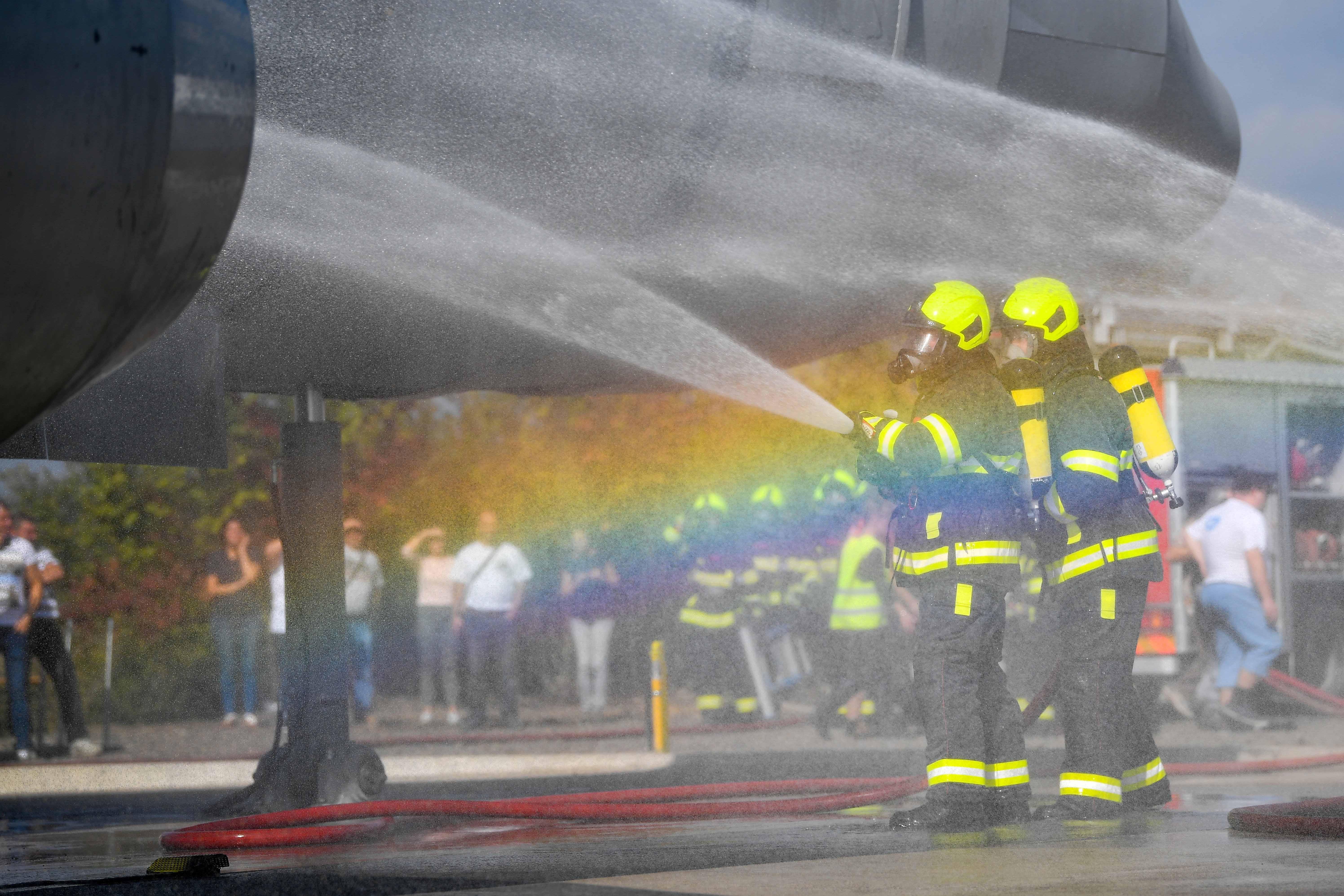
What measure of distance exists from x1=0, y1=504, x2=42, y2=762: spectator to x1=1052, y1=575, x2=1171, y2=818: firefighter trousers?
7155 mm

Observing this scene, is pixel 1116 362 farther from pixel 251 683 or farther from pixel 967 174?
pixel 251 683

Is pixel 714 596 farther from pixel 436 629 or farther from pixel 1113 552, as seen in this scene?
pixel 1113 552

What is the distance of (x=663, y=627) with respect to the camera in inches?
592

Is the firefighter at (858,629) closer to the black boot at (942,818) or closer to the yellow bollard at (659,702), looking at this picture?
the yellow bollard at (659,702)

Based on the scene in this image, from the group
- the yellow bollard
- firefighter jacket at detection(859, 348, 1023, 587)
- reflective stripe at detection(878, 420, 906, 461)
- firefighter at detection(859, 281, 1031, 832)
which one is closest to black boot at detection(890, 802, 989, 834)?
firefighter at detection(859, 281, 1031, 832)

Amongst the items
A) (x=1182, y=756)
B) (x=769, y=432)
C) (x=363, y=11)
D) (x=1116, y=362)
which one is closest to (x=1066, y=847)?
(x=1116, y=362)

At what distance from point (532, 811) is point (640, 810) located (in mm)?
437

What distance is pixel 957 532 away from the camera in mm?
5000

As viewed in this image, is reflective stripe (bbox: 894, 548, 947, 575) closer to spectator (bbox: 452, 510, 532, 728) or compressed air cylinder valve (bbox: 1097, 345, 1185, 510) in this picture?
compressed air cylinder valve (bbox: 1097, 345, 1185, 510)

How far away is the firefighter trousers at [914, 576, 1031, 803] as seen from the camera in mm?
4938

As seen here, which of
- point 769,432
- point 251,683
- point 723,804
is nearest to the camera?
point 723,804

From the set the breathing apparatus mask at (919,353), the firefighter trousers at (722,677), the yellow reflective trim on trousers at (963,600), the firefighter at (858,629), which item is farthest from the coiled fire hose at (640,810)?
the firefighter trousers at (722,677)

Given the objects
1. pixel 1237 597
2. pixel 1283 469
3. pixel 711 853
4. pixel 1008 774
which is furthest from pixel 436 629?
pixel 711 853

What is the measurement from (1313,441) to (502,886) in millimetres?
9264
